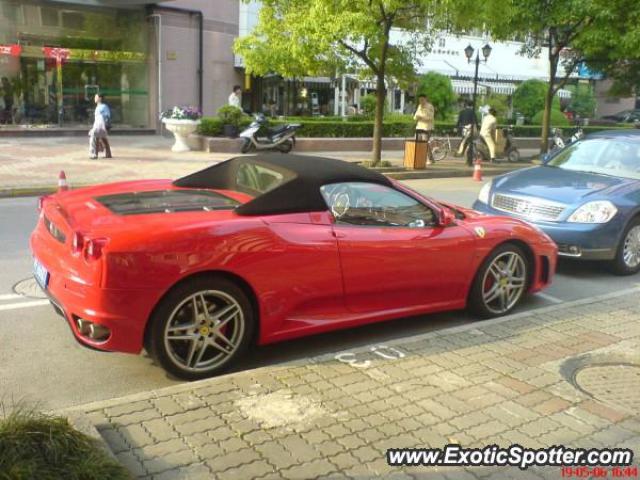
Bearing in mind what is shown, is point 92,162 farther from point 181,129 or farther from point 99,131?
point 181,129

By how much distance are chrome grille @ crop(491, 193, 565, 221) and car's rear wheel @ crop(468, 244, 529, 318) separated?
167cm

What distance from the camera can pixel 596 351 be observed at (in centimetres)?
484

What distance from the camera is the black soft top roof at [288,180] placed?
15.2 ft

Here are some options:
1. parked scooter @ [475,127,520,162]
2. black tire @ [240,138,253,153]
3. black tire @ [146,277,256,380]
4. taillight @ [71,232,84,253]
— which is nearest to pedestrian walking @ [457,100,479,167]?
parked scooter @ [475,127,520,162]

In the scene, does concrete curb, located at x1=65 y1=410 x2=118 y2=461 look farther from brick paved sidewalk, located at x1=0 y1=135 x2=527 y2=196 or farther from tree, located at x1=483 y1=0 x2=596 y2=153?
tree, located at x1=483 y1=0 x2=596 y2=153

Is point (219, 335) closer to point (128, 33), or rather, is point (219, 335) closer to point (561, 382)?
point (561, 382)

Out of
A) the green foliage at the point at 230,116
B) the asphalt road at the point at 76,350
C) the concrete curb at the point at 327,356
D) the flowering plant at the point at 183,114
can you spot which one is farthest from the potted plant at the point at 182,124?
the concrete curb at the point at 327,356

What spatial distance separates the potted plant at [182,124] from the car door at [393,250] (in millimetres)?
15452

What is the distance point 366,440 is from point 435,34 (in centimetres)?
1577

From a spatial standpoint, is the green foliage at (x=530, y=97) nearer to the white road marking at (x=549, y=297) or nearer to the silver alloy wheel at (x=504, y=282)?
the white road marking at (x=549, y=297)

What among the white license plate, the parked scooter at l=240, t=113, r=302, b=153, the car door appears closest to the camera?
the white license plate

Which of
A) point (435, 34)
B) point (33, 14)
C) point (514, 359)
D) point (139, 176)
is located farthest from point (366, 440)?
point (33, 14)

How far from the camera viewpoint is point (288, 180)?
4789 mm

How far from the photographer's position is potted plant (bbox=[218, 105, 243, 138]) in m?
20.2
